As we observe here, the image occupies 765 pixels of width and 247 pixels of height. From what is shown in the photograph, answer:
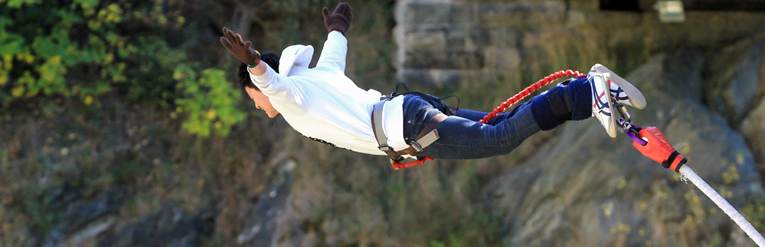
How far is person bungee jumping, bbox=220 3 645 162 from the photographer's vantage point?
2.40m

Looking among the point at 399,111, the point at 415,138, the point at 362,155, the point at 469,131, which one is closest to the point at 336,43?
the point at 399,111

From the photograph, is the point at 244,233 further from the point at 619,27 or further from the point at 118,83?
the point at 619,27

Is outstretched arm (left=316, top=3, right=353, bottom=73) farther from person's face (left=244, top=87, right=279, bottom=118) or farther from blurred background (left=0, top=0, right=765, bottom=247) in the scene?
blurred background (left=0, top=0, right=765, bottom=247)

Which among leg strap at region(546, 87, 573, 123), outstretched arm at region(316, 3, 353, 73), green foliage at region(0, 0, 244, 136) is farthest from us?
green foliage at region(0, 0, 244, 136)

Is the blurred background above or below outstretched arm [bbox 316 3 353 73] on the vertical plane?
below

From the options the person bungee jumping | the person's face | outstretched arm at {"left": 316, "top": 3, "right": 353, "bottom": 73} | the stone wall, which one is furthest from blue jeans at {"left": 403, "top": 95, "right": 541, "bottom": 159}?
the stone wall

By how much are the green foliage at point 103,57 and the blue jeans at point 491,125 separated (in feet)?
11.5

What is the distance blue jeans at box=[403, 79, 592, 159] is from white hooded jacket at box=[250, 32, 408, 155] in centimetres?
7

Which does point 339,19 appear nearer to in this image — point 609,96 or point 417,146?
point 417,146

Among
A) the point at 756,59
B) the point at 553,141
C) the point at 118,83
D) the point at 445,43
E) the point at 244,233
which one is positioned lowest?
the point at 244,233

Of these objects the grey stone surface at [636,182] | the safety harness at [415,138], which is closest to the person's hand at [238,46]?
the safety harness at [415,138]

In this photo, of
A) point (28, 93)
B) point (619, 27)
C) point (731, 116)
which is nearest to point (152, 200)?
point (28, 93)

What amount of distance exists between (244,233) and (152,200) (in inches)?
37.6

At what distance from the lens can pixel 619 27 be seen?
610 cm
